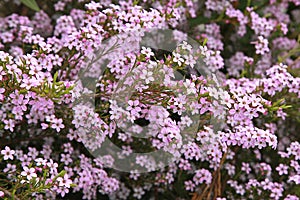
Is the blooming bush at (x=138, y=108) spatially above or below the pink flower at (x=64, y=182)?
above

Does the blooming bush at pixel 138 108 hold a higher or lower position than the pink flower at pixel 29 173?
higher

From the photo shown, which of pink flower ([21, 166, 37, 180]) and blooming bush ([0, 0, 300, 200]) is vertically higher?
blooming bush ([0, 0, 300, 200])

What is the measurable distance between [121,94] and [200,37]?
79 centimetres

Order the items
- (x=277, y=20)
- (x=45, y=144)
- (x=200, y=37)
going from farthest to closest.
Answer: (x=277, y=20) → (x=200, y=37) → (x=45, y=144)

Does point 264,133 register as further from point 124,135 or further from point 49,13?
point 49,13

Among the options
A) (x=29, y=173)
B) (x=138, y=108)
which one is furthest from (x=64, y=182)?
(x=138, y=108)

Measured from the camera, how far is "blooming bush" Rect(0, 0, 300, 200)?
1590mm

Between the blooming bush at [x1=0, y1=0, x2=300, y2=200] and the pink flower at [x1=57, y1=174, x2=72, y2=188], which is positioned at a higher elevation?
the blooming bush at [x1=0, y1=0, x2=300, y2=200]

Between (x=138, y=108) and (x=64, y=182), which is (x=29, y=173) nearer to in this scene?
(x=64, y=182)

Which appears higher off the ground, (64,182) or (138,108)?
(138,108)

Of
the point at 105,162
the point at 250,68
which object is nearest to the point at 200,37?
the point at 250,68

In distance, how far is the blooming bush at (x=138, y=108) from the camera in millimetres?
1590

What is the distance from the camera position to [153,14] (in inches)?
69.0

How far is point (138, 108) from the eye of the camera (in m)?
1.59
